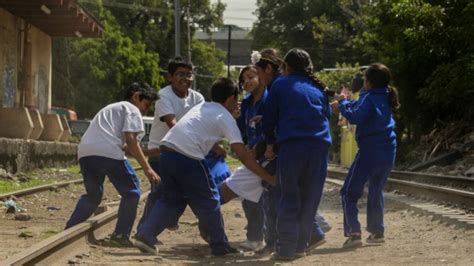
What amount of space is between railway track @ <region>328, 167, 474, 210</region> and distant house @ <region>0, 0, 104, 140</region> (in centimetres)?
921

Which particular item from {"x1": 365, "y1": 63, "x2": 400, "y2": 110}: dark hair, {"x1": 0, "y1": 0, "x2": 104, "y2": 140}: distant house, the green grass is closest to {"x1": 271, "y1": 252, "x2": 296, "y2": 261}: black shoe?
{"x1": 365, "y1": 63, "x2": 400, "y2": 110}: dark hair

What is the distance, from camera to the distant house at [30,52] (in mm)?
22844

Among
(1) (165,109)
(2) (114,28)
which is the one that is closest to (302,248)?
(1) (165,109)

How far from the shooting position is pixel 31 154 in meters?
22.1

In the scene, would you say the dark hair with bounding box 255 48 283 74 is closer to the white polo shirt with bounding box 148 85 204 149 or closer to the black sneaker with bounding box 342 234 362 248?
the white polo shirt with bounding box 148 85 204 149

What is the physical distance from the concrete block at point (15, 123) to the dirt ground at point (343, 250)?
1204 centimetres

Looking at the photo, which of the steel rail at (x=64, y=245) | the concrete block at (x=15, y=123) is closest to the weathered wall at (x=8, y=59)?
the concrete block at (x=15, y=123)

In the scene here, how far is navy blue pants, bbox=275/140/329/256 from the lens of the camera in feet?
23.8

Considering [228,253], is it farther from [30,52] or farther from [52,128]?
[30,52]

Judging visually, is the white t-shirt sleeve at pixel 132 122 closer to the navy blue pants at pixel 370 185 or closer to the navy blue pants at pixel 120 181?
the navy blue pants at pixel 120 181

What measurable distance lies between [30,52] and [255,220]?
20.7 metres

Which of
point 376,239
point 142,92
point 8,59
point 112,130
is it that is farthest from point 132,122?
point 8,59

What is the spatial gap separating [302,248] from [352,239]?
3.65ft

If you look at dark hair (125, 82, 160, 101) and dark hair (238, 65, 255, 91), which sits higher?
dark hair (238, 65, 255, 91)
